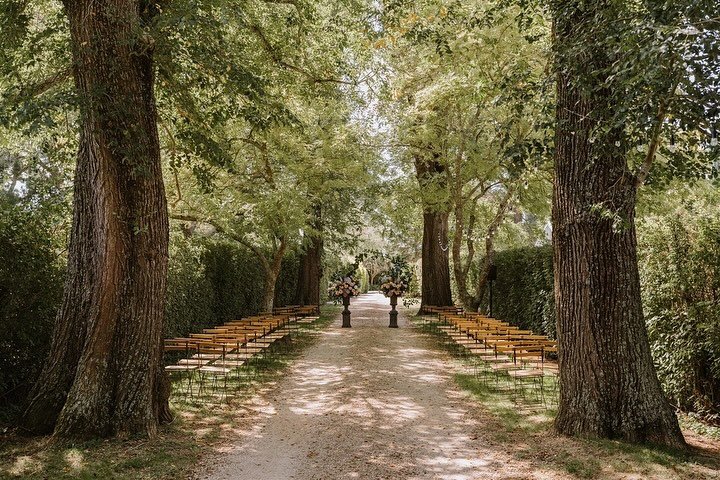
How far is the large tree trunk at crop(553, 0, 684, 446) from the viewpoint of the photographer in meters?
6.62

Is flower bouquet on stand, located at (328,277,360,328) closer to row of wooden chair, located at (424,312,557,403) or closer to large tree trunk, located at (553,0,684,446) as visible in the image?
row of wooden chair, located at (424,312,557,403)

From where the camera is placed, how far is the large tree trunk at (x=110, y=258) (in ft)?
22.4

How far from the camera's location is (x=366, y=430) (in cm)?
759

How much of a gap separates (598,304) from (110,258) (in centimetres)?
557

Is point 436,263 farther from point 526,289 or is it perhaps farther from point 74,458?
point 74,458

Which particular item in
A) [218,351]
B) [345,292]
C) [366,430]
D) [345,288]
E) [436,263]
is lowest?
[366,430]

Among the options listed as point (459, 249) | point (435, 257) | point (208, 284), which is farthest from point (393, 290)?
point (208, 284)

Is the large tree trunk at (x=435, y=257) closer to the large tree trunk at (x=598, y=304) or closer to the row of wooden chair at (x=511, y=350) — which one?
the row of wooden chair at (x=511, y=350)

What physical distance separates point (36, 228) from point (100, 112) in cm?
200

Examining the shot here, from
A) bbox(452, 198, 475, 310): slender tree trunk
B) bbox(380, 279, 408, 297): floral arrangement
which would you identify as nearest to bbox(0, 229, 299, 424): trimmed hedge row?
bbox(452, 198, 475, 310): slender tree trunk

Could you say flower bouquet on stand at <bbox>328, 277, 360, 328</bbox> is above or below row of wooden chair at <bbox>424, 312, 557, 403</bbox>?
above

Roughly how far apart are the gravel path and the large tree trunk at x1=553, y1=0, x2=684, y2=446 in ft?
3.98

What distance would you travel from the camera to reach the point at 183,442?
22.7 feet

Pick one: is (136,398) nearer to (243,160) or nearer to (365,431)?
(365,431)
